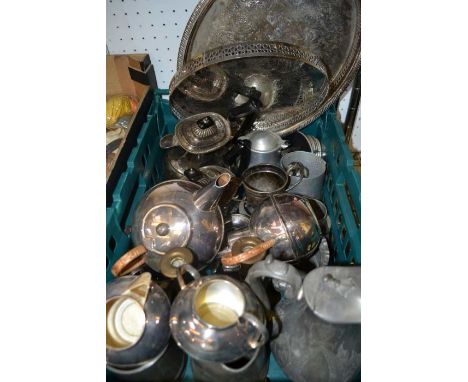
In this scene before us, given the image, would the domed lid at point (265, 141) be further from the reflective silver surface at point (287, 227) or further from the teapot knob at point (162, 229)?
the teapot knob at point (162, 229)

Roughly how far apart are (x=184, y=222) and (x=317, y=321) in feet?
1.19

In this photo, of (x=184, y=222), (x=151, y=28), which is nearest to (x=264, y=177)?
(x=184, y=222)

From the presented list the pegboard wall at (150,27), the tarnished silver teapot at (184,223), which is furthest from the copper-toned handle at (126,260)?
the pegboard wall at (150,27)

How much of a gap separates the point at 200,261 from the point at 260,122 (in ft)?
2.03

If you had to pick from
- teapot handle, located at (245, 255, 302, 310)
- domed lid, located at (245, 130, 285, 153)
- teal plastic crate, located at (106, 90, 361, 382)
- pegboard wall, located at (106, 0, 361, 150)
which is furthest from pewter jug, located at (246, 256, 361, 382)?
pegboard wall, located at (106, 0, 361, 150)

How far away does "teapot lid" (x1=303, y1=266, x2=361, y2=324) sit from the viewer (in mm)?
593

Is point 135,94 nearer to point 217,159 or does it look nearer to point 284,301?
point 217,159

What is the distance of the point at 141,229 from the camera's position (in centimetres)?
82

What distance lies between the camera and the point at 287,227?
0.85 metres

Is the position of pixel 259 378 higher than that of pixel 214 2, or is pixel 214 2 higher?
pixel 214 2

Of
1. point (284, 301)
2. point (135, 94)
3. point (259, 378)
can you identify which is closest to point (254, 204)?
point (284, 301)

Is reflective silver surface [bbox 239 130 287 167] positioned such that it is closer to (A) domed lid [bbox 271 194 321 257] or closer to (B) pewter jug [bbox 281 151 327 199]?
(B) pewter jug [bbox 281 151 327 199]

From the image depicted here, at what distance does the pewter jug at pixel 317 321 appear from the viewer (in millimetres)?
600

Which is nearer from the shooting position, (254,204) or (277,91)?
(254,204)
